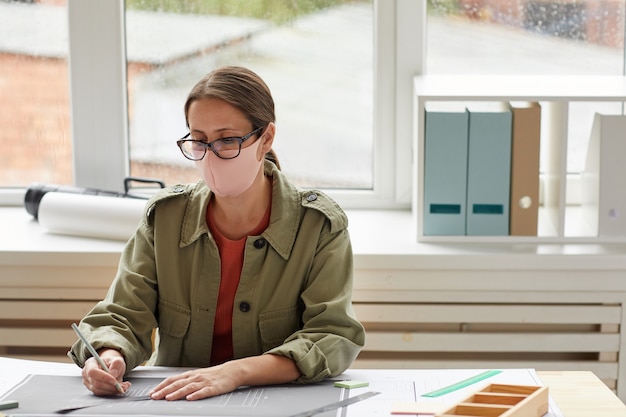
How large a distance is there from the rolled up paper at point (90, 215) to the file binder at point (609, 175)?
1.16m

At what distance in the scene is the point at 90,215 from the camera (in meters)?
2.46

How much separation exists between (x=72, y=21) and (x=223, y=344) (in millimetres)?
1349

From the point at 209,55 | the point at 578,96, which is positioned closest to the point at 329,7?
the point at 209,55

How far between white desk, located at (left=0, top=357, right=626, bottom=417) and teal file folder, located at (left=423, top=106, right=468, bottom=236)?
2.57 feet

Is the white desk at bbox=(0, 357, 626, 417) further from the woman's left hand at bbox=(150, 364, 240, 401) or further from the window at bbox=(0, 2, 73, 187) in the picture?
the window at bbox=(0, 2, 73, 187)

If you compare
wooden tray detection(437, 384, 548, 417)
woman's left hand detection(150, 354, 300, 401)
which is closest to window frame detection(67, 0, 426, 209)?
woman's left hand detection(150, 354, 300, 401)

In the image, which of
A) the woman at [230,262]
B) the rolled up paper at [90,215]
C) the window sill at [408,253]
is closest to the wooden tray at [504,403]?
the woman at [230,262]

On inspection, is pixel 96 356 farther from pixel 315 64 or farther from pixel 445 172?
pixel 315 64

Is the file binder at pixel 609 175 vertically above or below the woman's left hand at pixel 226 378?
above

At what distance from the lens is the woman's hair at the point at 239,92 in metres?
1.70

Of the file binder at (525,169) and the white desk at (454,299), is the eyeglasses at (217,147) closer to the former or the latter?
the white desk at (454,299)

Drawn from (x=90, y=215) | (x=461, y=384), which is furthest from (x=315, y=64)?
(x=461, y=384)

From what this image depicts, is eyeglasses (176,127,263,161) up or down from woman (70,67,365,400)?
up

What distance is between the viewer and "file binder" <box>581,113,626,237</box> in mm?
2340
